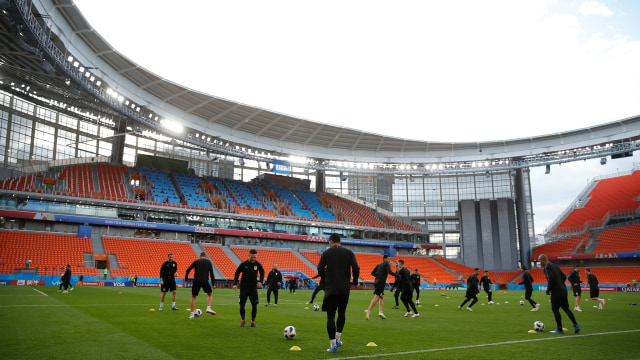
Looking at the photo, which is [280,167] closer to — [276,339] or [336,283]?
[276,339]

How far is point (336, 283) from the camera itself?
7.92m

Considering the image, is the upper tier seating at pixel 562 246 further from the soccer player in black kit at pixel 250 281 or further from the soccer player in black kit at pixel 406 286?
the soccer player in black kit at pixel 250 281

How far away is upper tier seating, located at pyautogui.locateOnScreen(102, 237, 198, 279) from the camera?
135 ft

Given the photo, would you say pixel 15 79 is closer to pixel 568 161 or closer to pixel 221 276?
pixel 221 276

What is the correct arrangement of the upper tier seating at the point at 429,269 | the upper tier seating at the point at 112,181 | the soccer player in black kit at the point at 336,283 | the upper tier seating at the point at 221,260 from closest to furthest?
the soccer player in black kit at the point at 336,283 < the upper tier seating at the point at 221,260 < the upper tier seating at the point at 112,181 < the upper tier seating at the point at 429,269

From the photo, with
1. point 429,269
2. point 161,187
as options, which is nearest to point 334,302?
point 161,187

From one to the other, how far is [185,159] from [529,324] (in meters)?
59.6

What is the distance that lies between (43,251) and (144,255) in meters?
8.58

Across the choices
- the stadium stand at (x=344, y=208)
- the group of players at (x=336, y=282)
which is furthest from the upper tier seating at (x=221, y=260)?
the group of players at (x=336, y=282)

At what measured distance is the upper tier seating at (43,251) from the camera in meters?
35.8

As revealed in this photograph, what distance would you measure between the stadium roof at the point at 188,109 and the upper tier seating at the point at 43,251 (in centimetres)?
1328

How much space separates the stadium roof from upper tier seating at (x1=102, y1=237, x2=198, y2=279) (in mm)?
12202

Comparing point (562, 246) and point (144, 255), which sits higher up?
point (562, 246)

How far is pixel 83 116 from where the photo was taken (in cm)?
5447
